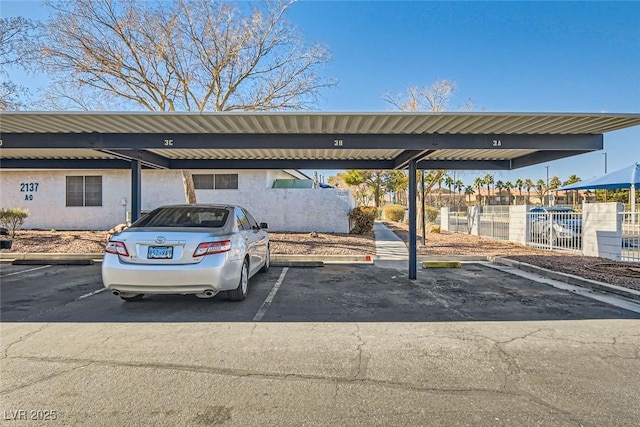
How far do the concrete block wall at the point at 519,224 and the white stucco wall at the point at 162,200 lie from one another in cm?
630

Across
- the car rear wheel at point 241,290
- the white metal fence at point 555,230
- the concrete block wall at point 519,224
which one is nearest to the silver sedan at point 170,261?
the car rear wheel at point 241,290

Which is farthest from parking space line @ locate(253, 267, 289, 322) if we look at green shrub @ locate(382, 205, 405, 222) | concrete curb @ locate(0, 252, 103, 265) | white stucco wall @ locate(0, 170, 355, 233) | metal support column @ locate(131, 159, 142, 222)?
green shrub @ locate(382, 205, 405, 222)

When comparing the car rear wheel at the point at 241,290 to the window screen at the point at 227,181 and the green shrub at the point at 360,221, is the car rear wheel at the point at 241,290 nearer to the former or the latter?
the green shrub at the point at 360,221

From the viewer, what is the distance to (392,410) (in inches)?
113

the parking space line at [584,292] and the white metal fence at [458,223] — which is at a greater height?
the white metal fence at [458,223]

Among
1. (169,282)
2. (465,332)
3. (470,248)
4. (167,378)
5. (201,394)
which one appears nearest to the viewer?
(201,394)

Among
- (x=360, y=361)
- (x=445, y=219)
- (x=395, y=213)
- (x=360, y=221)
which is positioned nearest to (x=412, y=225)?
(x=360, y=361)

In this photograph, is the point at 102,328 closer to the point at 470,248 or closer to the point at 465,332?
the point at 465,332

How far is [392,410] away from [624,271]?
8.14 meters

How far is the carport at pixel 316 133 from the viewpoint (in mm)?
6316

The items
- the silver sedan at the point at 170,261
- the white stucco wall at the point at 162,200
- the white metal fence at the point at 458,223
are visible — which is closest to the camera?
the silver sedan at the point at 170,261

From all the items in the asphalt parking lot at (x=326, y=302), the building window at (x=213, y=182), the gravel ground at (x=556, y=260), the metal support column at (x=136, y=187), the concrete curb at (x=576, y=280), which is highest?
the building window at (x=213, y=182)

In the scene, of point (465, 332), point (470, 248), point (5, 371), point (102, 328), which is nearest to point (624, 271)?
point (470, 248)

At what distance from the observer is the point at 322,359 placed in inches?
151
